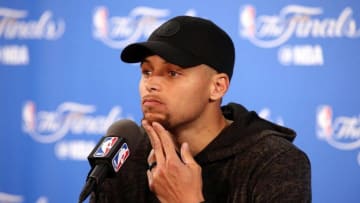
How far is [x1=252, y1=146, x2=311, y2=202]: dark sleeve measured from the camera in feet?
3.73

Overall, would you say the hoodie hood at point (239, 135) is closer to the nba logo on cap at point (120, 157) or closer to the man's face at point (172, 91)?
the man's face at point (172, 91)

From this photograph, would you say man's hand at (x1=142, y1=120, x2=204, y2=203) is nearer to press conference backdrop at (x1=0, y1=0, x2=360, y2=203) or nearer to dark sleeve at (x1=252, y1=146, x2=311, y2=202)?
dark sleeve at (x1=252, y1=146, x2=311, y2=202)

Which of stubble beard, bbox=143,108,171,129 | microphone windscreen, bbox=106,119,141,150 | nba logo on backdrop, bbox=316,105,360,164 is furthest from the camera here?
nba logo on backdrop, bbox=316,105,360,164

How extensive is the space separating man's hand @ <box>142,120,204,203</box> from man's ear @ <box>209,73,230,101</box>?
199 millimetres

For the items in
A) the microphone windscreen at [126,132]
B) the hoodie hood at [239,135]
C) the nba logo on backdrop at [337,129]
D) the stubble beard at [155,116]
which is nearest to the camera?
the microphone windscreen at [126,132]

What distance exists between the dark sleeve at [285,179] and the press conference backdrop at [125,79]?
0.83 meters

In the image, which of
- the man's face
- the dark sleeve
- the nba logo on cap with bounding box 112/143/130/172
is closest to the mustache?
the man's face

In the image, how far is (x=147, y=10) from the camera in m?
2.15

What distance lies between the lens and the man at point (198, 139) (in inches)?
44.1

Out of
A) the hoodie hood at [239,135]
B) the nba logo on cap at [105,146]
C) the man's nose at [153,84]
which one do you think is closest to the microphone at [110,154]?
the nba logo on cap at [105,146]

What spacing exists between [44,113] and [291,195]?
1.38 metres

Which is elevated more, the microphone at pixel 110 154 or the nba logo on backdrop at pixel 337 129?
the microphone at pixel 110 154

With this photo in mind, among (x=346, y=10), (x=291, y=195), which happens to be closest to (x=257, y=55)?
(x=346, y=10)

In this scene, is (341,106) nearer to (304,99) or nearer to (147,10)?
(304,99)
